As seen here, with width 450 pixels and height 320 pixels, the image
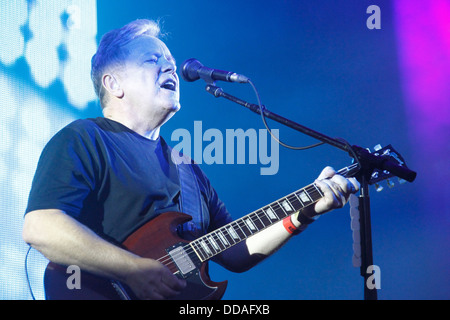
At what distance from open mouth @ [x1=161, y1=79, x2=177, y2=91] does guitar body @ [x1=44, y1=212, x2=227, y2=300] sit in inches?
29.3

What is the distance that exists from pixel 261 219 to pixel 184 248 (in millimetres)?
387

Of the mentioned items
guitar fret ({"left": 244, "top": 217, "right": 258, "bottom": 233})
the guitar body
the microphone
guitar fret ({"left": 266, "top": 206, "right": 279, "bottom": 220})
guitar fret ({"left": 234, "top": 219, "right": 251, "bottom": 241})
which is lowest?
the guitar body

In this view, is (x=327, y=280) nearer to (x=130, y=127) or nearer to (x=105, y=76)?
(x=130, y=127)

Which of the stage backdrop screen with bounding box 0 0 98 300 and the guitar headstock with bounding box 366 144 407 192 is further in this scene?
the stage backdrop screen with bounding box 0 0 98 300

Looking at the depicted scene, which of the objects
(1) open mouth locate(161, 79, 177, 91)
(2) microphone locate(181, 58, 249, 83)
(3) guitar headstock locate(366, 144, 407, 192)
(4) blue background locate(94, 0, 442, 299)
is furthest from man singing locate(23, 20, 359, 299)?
(4) blue background locate(94, 0, 442, 299)

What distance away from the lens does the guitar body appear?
1.88m

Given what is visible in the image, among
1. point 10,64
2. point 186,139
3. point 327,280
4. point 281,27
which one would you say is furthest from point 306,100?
point 10,64

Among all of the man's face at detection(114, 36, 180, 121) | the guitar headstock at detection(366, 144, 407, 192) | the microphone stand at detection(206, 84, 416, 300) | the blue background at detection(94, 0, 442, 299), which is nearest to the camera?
the microphone stand at detection(206, 84, 416, 300)

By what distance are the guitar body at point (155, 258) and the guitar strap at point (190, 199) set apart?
11cm

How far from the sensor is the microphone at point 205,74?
2.19 meters

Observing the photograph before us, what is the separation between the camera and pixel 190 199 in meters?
2.42

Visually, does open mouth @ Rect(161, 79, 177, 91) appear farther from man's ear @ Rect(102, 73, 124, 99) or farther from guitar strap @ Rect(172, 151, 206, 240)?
guitar strap @ Rect(172, 151, 206, 240)

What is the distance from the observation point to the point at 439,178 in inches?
128

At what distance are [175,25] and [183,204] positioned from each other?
1.33 meters
